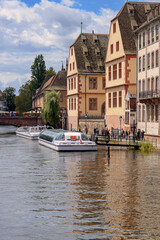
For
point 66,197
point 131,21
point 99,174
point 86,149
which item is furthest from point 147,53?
point 66,197

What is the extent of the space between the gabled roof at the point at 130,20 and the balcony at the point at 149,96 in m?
9.81

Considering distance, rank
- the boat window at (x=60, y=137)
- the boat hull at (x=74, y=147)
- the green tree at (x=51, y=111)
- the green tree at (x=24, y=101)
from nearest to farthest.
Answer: the boat hull at (x=74, y=147) → the boat window at (x=60, y=137) → the green tree at (x=51, y=111) → the green tree at (x=24, y=101)

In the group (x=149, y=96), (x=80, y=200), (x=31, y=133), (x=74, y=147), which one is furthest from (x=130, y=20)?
(x=80, y=200)

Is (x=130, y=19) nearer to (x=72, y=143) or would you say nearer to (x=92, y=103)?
(x=92, y=103)

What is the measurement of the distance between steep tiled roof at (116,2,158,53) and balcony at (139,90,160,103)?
32.6 ft

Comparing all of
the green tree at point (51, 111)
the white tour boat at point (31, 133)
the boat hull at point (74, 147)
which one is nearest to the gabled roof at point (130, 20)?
the boat hull at point (74, 147)

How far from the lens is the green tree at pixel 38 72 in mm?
153125

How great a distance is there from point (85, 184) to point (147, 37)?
114 ft

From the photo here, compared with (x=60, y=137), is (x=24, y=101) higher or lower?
higher

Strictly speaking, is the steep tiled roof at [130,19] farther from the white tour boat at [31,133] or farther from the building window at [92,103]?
the white tour boat at [31,133]

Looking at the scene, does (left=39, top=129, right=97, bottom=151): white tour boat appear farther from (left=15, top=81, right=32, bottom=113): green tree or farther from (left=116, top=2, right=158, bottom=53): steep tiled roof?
(left=15, top=81, right=32, bottom=113): green tree

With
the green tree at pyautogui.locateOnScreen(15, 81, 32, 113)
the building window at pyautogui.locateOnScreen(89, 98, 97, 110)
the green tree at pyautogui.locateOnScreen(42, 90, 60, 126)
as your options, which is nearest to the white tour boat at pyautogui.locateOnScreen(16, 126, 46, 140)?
the green tree at pyautogui.locateOnScreen(42, 90, 60, 126)

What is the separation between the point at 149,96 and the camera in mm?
55969

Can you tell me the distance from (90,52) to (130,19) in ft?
75.4
